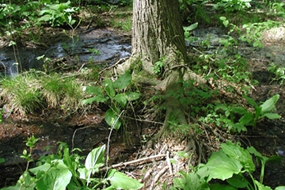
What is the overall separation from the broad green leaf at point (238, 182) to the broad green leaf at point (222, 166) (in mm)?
95

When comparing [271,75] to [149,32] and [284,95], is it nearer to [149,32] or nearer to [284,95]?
[284,95]

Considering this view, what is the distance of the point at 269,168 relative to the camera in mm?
2691

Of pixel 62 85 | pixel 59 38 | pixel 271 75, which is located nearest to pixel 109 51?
pixel 59 38

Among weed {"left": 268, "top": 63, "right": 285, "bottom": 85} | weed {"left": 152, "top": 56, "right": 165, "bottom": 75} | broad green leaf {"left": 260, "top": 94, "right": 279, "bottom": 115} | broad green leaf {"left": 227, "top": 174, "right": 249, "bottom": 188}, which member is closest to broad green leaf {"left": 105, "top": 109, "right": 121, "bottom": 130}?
weed {"left": 152, "top": 56, "right": 165, "bottom": 75}

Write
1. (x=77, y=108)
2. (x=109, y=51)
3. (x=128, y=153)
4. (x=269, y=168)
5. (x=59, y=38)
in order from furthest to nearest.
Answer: (x=59, y=38), (x=109, y=51), (x=77, y=108), (x=128, y=153), (x=269, y=168)

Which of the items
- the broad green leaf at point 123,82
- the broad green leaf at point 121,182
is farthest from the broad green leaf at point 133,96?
the broad green leaf at point 121,182

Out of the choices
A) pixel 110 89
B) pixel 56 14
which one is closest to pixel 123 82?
pixel 110 89

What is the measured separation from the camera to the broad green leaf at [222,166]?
6.97ft

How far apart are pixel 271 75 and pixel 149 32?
2.01 meters

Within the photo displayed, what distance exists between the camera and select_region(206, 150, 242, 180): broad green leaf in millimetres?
2123

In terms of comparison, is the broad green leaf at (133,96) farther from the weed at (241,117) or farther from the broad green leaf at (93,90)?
the weed at (241,117)

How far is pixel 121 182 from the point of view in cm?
223

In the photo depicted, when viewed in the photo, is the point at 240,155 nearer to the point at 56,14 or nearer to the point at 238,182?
the point at 238,182

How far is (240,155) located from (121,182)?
102 cm
